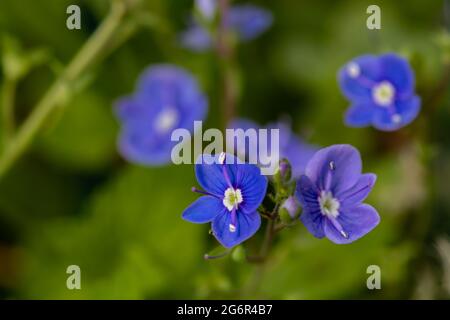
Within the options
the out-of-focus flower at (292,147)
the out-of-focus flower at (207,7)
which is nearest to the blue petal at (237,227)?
the out-of-focus flower at (292,147)

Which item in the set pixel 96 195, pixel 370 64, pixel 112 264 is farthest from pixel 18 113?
pixel 370 64

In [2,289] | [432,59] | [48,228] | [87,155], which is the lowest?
[2,289]

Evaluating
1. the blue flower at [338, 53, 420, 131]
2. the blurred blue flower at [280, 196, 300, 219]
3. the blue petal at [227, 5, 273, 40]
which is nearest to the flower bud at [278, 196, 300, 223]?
the blurred blue flower at [280, 196, 300, 219]

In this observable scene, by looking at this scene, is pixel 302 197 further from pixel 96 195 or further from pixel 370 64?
pixel 96 195

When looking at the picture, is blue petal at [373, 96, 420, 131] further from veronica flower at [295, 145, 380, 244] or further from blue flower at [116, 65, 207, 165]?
blue flower at [116, 65, 207, 165]

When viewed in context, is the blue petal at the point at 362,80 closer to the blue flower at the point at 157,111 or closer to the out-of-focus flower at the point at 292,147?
the out-of-focus flower at the point at 292,147

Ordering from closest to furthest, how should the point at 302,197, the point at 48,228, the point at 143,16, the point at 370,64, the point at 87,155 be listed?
the point at 302,197, the point at 370,64, the point at 143,16, the point at 48,228, the point at 87,155

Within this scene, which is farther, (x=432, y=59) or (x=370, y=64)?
(x=432, y=59)

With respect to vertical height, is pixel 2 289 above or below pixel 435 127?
below
